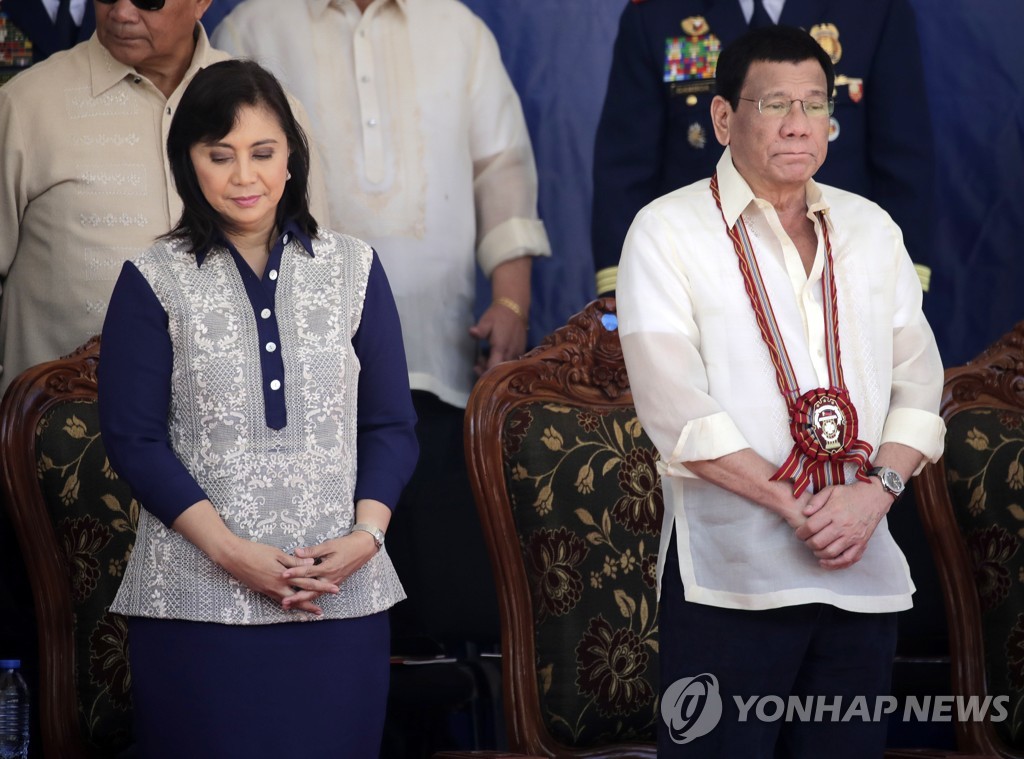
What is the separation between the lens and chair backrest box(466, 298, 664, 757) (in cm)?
224

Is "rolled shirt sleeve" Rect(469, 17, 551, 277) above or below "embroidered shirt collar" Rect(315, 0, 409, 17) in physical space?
below

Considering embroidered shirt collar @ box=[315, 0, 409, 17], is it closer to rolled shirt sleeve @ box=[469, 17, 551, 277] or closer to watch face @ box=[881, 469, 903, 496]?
rolled shirt sleeve @ box=[469, 17, 551, 277]

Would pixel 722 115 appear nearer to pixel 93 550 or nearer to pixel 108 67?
pixel 93 550

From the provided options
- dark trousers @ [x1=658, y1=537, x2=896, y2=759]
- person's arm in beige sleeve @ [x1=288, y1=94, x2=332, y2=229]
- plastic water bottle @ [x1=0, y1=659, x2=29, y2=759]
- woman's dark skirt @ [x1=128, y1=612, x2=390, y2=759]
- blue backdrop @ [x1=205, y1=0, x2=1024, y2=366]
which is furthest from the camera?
blue backdrop @ [x1=205, y1=0, x2=1024, y2=366]

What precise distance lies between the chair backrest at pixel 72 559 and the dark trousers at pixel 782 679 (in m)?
0.86

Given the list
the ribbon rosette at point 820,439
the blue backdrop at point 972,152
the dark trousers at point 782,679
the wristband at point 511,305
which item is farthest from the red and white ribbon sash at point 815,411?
Result: the blue backdrop at point 972,152

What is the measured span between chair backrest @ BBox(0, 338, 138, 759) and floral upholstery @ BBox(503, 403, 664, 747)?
0.62 metres

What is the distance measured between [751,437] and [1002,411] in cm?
81

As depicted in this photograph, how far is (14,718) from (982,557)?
158 centimetres

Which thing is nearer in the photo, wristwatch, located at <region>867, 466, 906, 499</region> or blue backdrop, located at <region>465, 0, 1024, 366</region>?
wristwatch, located at <region>867, 466, 906, 499</region>

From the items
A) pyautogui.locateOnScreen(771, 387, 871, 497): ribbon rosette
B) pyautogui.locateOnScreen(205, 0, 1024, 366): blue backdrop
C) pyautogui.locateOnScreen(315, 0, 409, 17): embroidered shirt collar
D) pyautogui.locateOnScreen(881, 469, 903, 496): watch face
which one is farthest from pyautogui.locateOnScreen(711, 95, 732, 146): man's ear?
pyautogui.locateOnScreen(205, 0, 1024, 366): blue backdrop

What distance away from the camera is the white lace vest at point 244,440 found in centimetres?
177

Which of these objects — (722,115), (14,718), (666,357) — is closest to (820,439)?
(666,357)

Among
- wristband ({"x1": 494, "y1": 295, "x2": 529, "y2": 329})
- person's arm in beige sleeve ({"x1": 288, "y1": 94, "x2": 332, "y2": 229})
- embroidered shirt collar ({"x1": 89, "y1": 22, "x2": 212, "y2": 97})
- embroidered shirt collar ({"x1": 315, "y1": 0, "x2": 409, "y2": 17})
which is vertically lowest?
wristband ({"x1": 494, "y1": 295, "x2": 529, "y2": 329})
